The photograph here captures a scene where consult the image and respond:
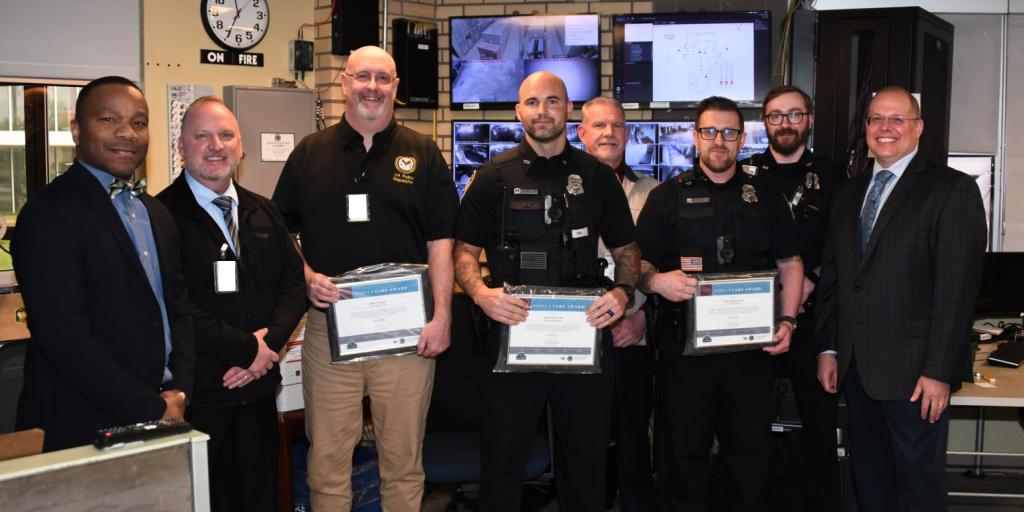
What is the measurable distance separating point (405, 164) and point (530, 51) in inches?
104

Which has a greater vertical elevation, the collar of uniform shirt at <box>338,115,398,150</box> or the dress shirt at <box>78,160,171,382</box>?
the collar of uniform shirt at <box>338,115,398,150</box>

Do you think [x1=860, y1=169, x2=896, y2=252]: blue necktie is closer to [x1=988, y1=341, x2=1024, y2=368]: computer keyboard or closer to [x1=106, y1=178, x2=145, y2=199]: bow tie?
[x1=988, y1=341, x2=1024, y2=368]: computer keyboard

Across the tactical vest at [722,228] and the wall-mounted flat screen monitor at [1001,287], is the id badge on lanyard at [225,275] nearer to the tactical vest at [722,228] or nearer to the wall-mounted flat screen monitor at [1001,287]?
the tactical vest at [722,228]

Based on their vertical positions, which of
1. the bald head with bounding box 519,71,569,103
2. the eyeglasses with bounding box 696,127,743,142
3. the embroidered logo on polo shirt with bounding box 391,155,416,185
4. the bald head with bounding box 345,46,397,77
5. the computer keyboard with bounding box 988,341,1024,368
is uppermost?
the bald head with bounding box 345,46,397,77

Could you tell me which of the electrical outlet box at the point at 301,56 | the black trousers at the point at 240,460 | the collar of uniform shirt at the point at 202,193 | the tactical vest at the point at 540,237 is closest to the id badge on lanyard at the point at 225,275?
the collar of uniform shirt at the point at 202,193

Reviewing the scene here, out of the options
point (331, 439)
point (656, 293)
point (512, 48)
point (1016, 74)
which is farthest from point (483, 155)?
point (1016, 74)

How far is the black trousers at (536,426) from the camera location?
10.9 feet

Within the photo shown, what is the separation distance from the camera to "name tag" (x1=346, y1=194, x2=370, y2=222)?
3236mm

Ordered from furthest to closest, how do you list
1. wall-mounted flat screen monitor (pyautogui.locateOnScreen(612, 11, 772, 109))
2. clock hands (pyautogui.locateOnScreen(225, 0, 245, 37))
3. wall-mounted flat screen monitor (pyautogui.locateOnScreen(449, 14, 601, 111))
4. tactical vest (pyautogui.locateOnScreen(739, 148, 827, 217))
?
clock hands (pyautogui.locateOnScreen(225, 0, 245, 37)), wall-mounted flat screen monitor (pyautogui.locateOnScreen(449, 14, 601, 111)), wall-mounted flat screen monitor (pyautogui.locateOnScreen(612, 11, 772, 109)), tactical vest (pyautogui.locateOnScreen(739, 148, 827, 217))

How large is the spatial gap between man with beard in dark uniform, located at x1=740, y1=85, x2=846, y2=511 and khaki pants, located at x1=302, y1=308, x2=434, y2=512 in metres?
1.64

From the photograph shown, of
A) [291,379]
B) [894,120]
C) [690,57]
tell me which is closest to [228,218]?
[291,379]

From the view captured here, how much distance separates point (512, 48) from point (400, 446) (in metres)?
3.16

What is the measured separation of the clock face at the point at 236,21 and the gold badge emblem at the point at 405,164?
302cm

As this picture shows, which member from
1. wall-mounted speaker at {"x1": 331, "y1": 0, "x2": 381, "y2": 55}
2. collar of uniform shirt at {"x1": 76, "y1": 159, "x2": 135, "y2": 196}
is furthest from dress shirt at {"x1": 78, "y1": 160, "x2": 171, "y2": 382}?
wall-mounted speaker at {"x1": 331, "y1": 0, "x2": 381, "y2": 55}
